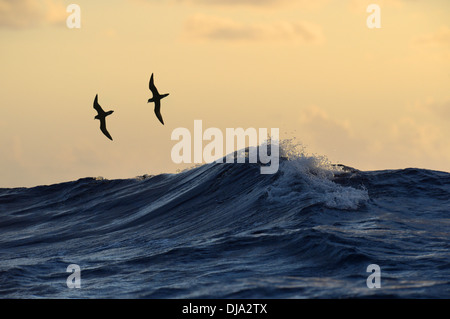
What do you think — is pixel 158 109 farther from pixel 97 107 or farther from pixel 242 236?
pixel 242 236

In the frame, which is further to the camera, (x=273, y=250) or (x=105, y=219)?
(x=105, y=219)

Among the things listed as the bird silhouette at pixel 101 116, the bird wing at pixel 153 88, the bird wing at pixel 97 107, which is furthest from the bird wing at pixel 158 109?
the bird wing at pixel 97 107

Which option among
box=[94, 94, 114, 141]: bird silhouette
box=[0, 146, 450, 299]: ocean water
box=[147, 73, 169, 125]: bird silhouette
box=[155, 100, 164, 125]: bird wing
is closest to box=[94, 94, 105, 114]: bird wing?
box=[94, 94, 114, 141]: bird silhouette

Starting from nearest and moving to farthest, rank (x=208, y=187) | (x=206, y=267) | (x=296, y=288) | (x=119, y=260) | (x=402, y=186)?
(x=296, y=288), (x=206, y=267), (x=119, y=260), (x=402, y=186), (x=208, y=187)

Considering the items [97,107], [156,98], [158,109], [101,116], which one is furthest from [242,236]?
[97,107]

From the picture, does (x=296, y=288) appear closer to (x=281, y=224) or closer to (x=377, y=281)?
(x=377, y=281)

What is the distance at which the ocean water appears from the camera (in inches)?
770

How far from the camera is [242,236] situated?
996 inches

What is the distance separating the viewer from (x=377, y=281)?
18.5m

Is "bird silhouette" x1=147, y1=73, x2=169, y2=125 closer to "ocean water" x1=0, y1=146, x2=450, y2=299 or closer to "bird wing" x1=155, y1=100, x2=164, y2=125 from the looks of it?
"bird wing" x1=155, y1=100, x2=164, y2=125

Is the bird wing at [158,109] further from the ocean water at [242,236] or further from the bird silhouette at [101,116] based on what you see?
the ocean water at [242,236]

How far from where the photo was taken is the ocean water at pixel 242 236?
1956cm
